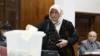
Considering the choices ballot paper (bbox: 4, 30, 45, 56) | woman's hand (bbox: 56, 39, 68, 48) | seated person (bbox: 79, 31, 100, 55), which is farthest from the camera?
seated person (bbox: 79, 31, 100, 55)

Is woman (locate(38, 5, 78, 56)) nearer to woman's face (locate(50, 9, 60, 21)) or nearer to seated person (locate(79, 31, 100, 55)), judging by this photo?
woman's face (locate(50, 9, 60, 21))

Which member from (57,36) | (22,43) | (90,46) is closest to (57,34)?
(57,36)

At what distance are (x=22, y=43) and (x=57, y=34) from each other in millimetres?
1269

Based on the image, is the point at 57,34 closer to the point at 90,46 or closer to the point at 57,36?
the point at 57,36

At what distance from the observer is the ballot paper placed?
4.57 feet

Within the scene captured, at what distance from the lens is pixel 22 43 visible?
139 centimetres

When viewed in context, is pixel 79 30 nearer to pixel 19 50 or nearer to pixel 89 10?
pixel 89 10

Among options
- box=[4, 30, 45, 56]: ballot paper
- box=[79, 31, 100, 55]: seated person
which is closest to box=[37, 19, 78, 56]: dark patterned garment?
box=[4, 30, 45, 56]: ballot paper

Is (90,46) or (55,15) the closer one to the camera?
(55,15)

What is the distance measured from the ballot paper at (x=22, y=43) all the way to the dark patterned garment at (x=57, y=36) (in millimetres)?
1175

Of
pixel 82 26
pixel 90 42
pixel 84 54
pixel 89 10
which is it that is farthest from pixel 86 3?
pixel 84 54

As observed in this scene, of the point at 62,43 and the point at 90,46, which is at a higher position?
the point at 62,43

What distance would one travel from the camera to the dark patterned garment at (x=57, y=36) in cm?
262

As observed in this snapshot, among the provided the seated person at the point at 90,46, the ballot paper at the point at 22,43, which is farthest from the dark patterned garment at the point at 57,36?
the seated person at the point at 90,46
